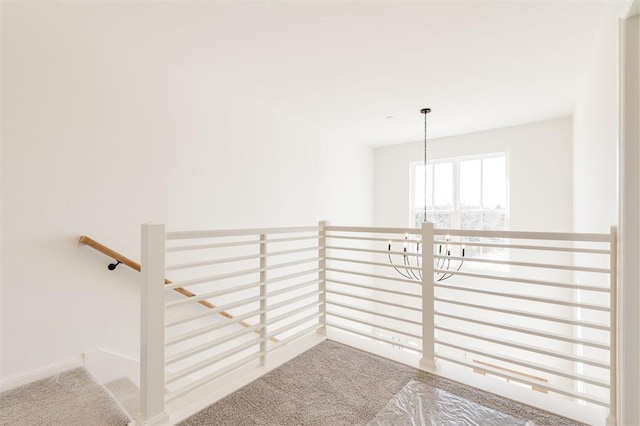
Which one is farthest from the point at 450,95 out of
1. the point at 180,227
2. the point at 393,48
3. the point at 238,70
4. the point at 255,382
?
the point at 255,382

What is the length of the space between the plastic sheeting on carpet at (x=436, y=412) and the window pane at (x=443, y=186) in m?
3.46

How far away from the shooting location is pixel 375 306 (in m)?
5.09

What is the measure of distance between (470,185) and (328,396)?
3.82m

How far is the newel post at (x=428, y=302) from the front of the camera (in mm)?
1922

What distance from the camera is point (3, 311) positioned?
166cm

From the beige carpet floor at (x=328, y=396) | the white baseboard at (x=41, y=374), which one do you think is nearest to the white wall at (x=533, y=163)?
the beige carpet floor at (x=328, y=396)

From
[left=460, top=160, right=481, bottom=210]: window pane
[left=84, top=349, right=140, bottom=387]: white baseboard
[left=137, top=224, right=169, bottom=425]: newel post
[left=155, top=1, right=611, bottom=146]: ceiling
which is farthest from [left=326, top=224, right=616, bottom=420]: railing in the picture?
[left=84, top=349, right=140, bottom=387]: white baseboard

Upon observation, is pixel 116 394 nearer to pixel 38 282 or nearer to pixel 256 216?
pixel 38 282

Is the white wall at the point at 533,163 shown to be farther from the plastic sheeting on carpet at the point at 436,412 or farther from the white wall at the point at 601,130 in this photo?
the plastic sheeting on carpet at the point at 436,412

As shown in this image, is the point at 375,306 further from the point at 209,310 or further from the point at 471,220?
the point at 209,310

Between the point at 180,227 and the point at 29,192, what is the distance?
0.94 metres

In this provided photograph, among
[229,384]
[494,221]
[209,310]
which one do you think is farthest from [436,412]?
[494,221]

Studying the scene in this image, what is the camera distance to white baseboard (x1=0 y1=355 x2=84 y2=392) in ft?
5.50

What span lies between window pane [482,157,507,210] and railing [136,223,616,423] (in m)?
0.66
